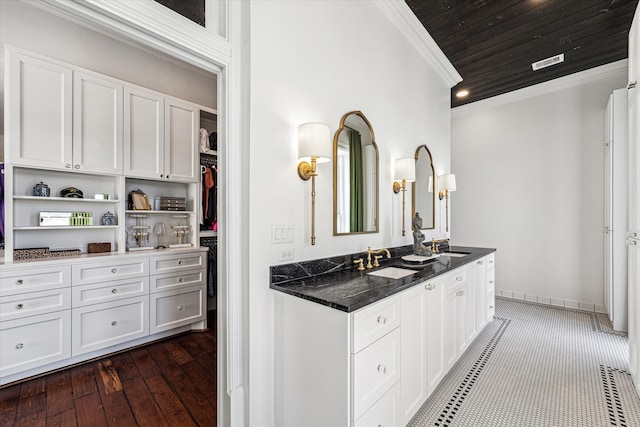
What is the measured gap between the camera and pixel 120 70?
3031mm

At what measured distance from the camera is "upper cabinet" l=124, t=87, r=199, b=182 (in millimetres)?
2869

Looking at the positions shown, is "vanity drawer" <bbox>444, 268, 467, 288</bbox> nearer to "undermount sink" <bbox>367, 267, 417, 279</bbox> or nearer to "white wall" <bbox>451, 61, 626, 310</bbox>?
"undermount sink" <bbox>367, 267, 417, 279</bbox>

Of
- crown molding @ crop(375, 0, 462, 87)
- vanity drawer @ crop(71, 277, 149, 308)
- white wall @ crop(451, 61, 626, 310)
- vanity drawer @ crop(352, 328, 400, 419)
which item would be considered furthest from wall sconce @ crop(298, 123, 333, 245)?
white wall @ crop(451, 61, 626, 310)

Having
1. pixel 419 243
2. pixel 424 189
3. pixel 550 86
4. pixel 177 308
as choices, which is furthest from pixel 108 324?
pixel 550 86

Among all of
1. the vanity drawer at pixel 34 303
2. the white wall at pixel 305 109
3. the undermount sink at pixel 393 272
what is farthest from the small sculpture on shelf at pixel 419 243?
the vanity drawer at pixel 34 303

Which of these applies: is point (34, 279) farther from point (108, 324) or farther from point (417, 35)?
point (417, 35)

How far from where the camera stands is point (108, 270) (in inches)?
102

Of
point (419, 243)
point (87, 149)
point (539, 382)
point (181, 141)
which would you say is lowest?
point (539, 382)

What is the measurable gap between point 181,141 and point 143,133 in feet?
1.24

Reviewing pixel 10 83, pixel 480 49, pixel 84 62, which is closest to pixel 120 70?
pixel 84 62

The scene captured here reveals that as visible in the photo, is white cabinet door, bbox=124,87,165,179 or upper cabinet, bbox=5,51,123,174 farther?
white cabinet door, bbox=124,87,165,179

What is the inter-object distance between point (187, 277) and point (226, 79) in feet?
7.46

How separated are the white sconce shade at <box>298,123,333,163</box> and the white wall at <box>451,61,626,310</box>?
3822 mm

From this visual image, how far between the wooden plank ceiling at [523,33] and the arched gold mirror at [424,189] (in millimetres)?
1189
